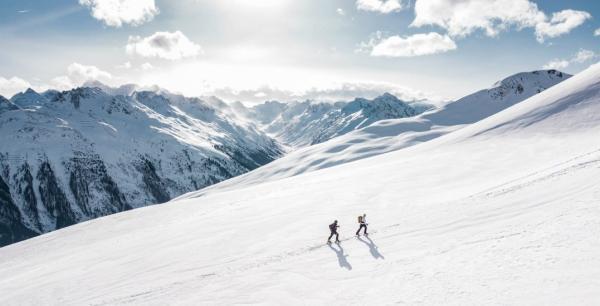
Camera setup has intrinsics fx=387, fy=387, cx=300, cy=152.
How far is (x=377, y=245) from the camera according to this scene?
888 inches

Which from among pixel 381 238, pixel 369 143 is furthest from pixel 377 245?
pixel 369 143

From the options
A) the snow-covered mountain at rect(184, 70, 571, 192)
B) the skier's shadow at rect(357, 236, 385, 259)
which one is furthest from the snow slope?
the snow-covered mountain at rect(184, 70, 571, 192)

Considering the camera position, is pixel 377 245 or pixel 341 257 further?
pixel 377 245

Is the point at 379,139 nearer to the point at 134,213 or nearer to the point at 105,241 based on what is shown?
the point at 134,213

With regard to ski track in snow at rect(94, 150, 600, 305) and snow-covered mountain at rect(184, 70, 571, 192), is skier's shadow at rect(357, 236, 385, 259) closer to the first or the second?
ski track in snow at rect(94, 150, 600, 305)

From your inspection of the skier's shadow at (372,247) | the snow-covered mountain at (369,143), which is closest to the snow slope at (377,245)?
the skier's shadow at (372,247)

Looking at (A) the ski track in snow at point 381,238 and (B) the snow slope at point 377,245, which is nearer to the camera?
(B) the snow slope at point 377,245

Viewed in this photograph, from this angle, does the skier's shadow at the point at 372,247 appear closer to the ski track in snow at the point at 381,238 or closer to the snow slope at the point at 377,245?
the snow slope at the point at 377,245

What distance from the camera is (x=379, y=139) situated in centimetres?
15162

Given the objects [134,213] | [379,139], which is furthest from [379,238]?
[379,139]

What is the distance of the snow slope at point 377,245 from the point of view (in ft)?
52.6

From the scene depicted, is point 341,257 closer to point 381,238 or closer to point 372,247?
point 372,247

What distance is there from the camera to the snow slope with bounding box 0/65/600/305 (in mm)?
16047

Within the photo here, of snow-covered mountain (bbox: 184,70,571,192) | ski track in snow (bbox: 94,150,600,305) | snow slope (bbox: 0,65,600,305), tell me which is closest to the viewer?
snow slope (bbox: 0,65,600,305)
